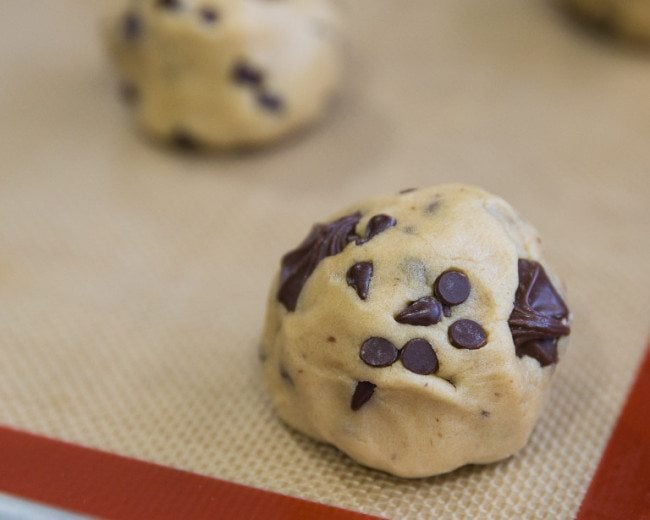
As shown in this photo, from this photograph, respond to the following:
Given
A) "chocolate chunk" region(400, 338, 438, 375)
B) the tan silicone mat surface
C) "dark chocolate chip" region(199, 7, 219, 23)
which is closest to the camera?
"chocolate chunk" region(400, 338, 438, 375)

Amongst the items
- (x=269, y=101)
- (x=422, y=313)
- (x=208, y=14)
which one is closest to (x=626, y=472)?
(x=422, y=313)

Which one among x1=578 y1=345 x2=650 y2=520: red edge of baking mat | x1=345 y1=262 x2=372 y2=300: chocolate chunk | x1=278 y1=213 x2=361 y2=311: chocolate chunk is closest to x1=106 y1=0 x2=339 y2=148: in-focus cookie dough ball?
x1=278 y1=213 x2=361 y2=311: chocolate chunk

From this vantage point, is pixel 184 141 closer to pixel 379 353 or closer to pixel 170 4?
pixel 170 4

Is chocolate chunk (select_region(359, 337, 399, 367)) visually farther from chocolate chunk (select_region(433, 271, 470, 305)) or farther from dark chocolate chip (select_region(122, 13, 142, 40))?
dark chocolate chip (select_region(122, 13, 142, 40))

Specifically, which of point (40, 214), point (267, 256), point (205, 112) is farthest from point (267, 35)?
point (40, 214)

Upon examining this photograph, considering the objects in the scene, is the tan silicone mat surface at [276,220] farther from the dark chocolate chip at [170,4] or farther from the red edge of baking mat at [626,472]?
the dark chocolate chip at [170,4]

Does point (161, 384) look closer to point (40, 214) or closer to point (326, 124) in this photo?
point (40, 214)

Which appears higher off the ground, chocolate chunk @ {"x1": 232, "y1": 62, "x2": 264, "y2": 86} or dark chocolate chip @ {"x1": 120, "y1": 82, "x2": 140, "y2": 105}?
chocolate chunk @ {"x1": 232, "y1": 62, "x2": 264, "y2": 86}
